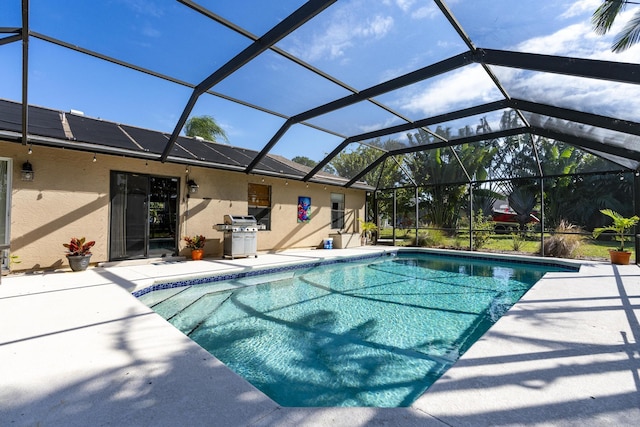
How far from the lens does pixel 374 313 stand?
4.88 meters

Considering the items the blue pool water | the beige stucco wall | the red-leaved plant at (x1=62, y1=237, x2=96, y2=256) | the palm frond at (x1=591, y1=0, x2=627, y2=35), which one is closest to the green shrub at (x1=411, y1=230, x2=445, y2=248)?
the blue pool water

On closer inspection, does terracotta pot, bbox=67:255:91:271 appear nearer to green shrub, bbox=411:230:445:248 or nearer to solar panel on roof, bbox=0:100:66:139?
solar panel on roof, bbox=0:100:66:139

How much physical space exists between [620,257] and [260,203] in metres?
10.8

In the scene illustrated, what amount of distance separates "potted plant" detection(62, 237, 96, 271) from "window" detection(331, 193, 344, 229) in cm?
894

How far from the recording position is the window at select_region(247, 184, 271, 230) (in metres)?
10.6

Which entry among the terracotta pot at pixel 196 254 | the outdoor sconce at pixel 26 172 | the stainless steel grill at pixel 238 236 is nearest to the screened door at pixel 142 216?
the terracotta pot at pixel 196 254

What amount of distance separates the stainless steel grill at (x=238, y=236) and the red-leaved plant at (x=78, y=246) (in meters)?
3.08

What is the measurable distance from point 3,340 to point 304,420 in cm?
323

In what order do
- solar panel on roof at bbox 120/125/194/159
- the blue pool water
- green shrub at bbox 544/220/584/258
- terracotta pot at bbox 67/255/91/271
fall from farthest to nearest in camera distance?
green shrub at bbox 544/220/584/258 < solar panel on roof at bbox 120/125/194/159 < terracotta pot at bbox 67/255/91/271 < the blue pool water

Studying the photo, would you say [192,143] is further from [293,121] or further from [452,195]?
[452,195]

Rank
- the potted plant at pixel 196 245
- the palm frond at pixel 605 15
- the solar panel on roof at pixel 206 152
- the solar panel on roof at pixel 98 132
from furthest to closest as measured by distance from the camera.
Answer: the solar panel on roof at pixel 206 152 → the potted plant at pixel 196 245 → the solar panel on roof at pixel 98 132 → the palm frond at pixel 605 15

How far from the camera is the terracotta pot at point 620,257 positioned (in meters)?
8.25

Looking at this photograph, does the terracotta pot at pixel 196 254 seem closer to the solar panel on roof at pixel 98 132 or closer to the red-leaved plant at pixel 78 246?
the red-leaved plant at pixel 78 246

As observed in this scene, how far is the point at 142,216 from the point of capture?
7977 millimetres
